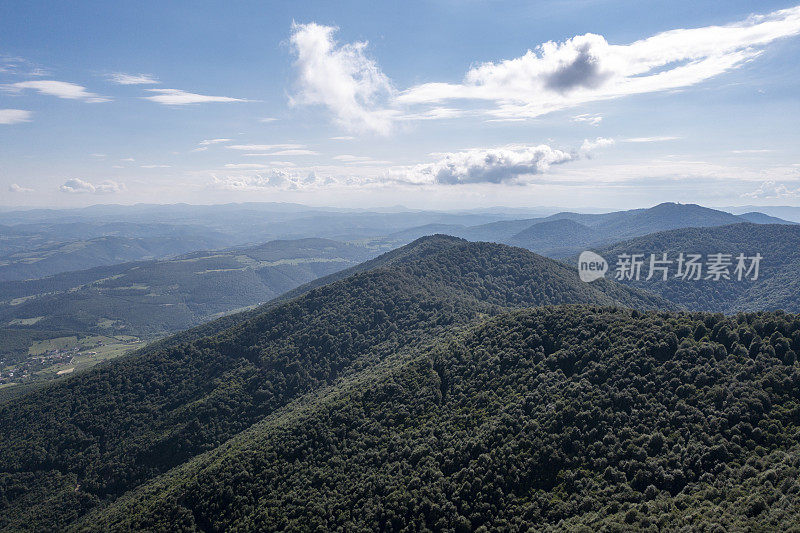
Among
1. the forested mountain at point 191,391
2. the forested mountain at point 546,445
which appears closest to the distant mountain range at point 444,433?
the forested mountain at point 546,445

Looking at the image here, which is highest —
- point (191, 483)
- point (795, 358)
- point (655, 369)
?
point (795, 358)

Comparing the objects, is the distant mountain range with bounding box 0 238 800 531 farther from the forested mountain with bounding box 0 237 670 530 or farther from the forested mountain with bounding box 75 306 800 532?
the forested mountain with bounding box 0 237 670 530

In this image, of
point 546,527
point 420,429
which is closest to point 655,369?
point 546,527

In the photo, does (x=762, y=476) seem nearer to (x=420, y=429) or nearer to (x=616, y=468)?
(x=616, y=468)

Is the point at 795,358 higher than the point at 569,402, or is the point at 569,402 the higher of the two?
the point at 795,358

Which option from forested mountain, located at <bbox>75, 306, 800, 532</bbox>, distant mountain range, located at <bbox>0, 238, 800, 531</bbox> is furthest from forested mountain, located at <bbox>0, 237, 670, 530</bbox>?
forested mountain, located at <bbox>75, 306, 800, 532</bbox>

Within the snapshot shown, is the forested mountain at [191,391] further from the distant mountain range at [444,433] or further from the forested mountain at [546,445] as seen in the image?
the forested mountain at [546,445]
